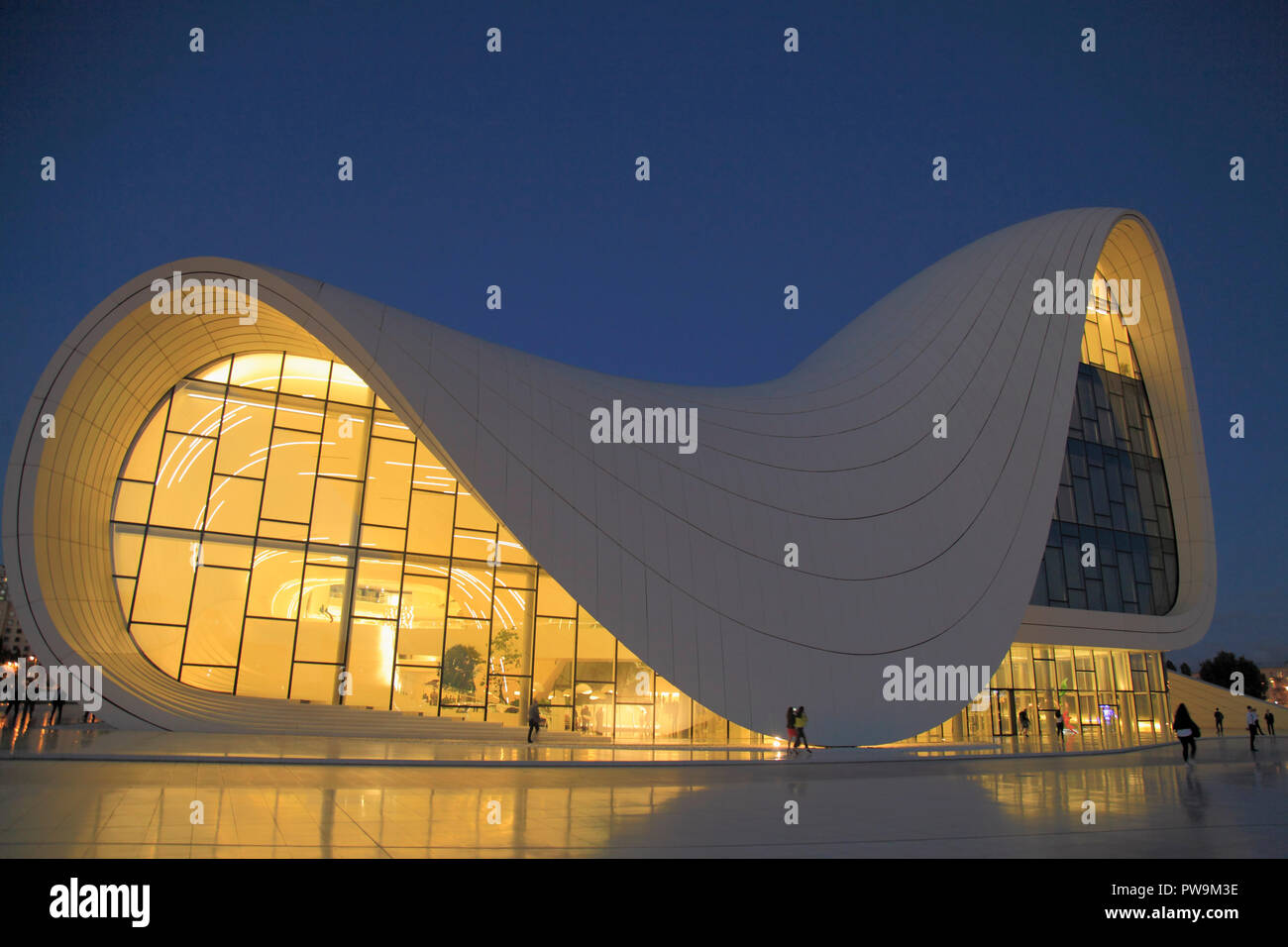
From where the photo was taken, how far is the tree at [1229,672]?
7712 cm

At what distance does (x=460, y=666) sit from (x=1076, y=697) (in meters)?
21.2

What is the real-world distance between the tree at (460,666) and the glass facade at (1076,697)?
539 inches

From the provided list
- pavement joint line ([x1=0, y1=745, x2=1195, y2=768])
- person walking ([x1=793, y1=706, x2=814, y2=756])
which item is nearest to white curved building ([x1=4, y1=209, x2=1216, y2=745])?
person walking ([x1=793, y1=706, x2=814, y2=756])

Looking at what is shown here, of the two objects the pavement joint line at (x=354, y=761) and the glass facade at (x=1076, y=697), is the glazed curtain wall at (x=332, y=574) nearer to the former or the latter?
the pavement joint line at (x=354, y=761)

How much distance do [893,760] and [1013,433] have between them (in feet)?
46.4

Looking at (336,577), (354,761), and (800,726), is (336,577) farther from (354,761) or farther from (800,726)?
(800,726)

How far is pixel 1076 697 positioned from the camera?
28.3 metres

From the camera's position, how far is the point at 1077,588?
28.7 metres

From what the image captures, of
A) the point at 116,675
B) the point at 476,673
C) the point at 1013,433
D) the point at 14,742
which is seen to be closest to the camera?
the point at 14,742

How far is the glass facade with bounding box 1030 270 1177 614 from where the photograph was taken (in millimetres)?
28969

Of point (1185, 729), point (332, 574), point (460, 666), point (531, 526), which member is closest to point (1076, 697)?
point (1185, 729)

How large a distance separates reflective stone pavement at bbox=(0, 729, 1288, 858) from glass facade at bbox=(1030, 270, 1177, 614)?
15628 millimetres
